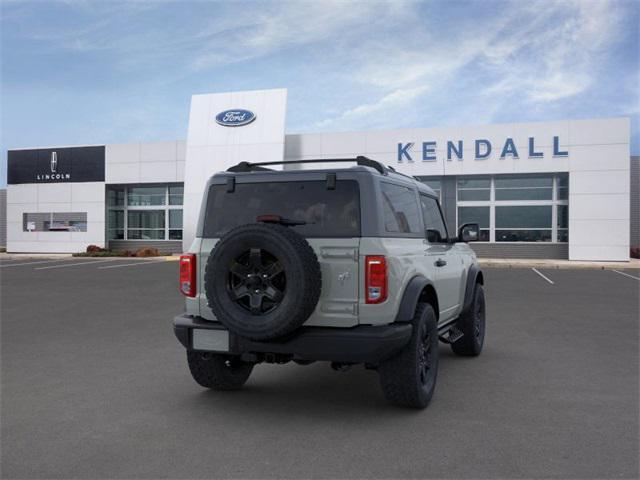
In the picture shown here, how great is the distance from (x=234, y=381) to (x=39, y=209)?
3453 centimetres

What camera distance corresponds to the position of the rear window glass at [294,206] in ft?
15.5

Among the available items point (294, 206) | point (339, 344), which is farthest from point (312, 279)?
point (294, 206)

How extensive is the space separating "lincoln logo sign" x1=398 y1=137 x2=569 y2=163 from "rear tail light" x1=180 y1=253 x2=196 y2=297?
25.7m

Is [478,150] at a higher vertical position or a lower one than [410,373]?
higher

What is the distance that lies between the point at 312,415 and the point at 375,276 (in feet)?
4.15

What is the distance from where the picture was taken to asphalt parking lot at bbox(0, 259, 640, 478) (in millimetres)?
3783

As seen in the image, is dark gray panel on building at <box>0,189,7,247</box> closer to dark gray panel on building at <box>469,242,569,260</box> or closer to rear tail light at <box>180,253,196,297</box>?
dark gray panel on building at <box>469,242,569,260</box>

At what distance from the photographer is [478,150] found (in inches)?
1140

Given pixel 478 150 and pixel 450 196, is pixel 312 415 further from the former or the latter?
pixel 450 196

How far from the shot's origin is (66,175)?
35562mm

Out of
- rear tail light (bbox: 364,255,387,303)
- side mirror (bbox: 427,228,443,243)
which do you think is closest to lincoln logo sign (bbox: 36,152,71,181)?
side mirror (bbox: 427,228,443,243)

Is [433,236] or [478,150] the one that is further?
[478,150]

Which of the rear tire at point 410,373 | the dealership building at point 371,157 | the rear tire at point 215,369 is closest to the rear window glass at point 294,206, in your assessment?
the rear tire at point 410,373

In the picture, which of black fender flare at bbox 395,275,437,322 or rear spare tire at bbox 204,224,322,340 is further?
black fender flare at bbox 395,275,437,322
